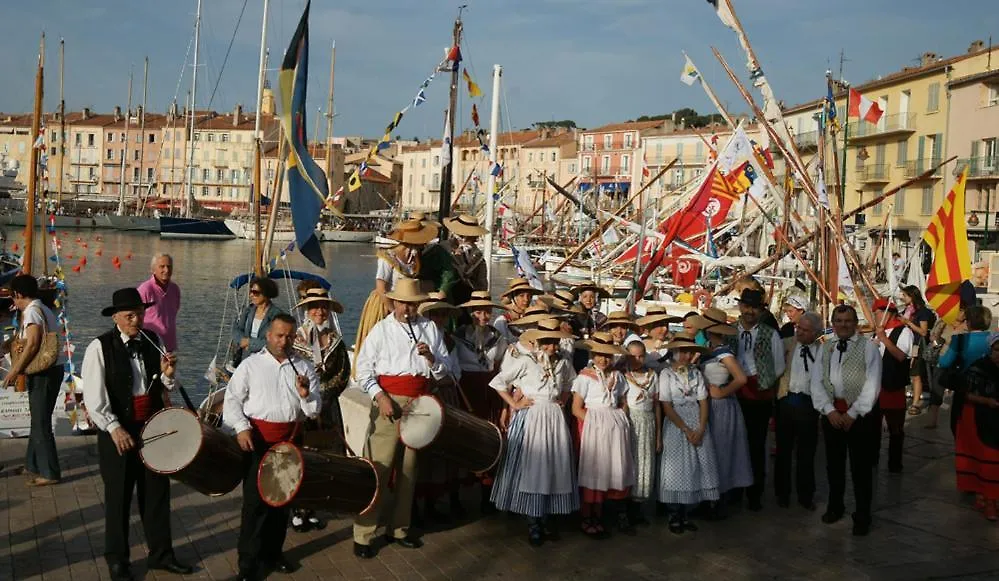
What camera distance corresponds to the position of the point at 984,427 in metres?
8.67

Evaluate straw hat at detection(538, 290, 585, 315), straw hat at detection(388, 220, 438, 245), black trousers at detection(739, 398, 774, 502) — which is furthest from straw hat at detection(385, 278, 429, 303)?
black trousers at detection(739, 398, 774, 502)

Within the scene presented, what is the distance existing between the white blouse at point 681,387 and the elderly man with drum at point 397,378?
187cm

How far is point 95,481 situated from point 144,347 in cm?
263

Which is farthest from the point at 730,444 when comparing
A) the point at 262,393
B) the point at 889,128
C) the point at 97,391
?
the point at 889,128

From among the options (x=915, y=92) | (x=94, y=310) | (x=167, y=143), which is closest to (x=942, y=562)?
(x=94, y=310)

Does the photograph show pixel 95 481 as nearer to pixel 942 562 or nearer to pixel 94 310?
pixel 942 562

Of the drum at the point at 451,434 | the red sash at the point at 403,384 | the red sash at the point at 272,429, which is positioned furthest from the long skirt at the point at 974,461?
the red sash at the point at 272,429

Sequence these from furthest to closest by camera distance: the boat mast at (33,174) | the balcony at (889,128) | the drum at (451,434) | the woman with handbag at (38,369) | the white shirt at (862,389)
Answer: the balcony at (889,128)
the boat mast at (33,174)
the woman with handbag at (38,369)
the white shirt at (862,389)
the drum at (451,434)

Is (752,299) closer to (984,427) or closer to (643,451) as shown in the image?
(643,451)

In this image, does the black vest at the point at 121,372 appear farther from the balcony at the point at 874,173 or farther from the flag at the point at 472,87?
the balcony at the point at 874,173

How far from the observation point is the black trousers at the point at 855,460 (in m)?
8.19

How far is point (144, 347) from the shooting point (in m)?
6.56

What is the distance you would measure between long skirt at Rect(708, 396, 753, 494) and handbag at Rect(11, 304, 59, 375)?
5.38 metres

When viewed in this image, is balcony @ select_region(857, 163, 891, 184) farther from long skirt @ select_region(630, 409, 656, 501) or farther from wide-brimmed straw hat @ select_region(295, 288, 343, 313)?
wide-brimmed straw hat @ select_region(295, 288, 343, 313)
